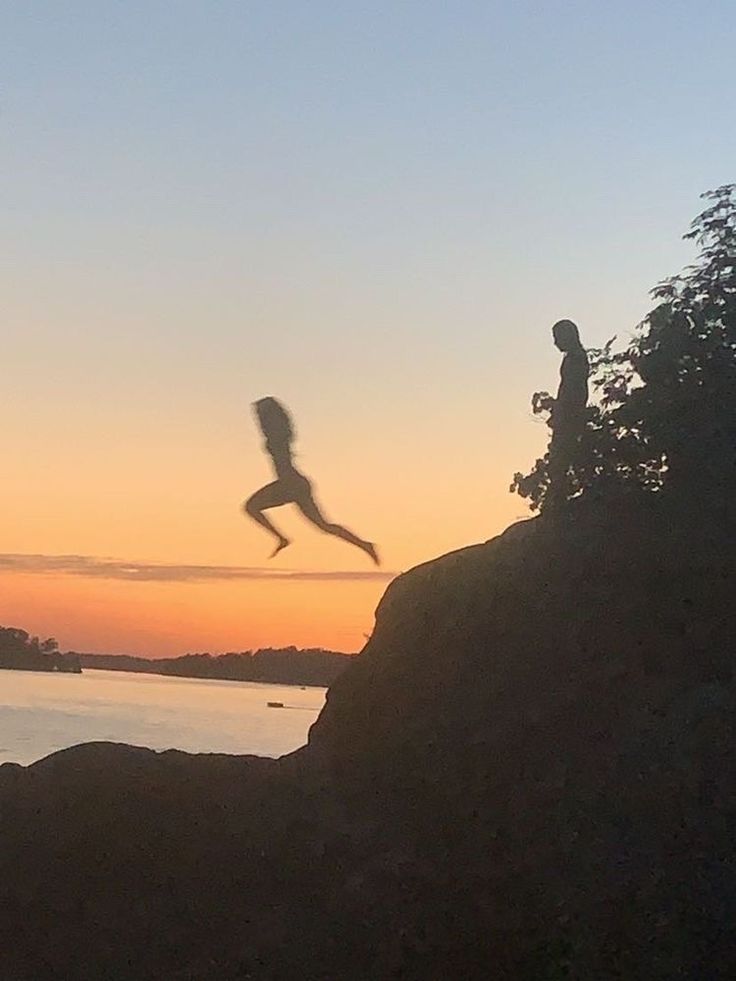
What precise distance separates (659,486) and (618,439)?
2.90 ft

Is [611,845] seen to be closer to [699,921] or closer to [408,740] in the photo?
[699,921]

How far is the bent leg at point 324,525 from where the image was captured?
1385 centimetres

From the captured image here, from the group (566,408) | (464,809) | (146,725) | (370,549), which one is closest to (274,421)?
(370,549)

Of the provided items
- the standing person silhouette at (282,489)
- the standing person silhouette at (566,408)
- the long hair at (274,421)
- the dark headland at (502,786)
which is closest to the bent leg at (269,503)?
the standing person silhouette at (282,489)

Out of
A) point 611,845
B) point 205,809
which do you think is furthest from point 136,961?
point 611,845

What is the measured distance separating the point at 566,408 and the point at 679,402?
1.51m

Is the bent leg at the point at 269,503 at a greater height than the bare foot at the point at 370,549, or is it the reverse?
the bent leg at the point at 269,503

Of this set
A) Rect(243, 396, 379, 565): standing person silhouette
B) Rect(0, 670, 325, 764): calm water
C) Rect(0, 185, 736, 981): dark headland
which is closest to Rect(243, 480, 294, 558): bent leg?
Rect(243, 396, 379, 565): standing person silhouette

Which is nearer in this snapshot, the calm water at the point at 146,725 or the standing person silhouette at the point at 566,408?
the standing person silhouette at the point at 566,408

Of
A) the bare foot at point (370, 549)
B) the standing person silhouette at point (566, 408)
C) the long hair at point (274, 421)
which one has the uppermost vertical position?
the standing person silhouette at point (566, 408)

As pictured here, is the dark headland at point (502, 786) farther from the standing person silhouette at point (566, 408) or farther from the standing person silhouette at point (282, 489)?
the standing person silhouette at point (282, 489)

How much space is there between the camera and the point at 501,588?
67.4 ft

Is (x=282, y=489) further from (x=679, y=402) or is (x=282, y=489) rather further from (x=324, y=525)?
(x=679, y=402)

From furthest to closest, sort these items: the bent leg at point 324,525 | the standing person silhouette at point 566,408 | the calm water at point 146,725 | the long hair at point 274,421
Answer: the calm water at point 146,725
the standing person silhouette at point 566,408
the bent leg at point 324,525
the long hair at point 274,421
